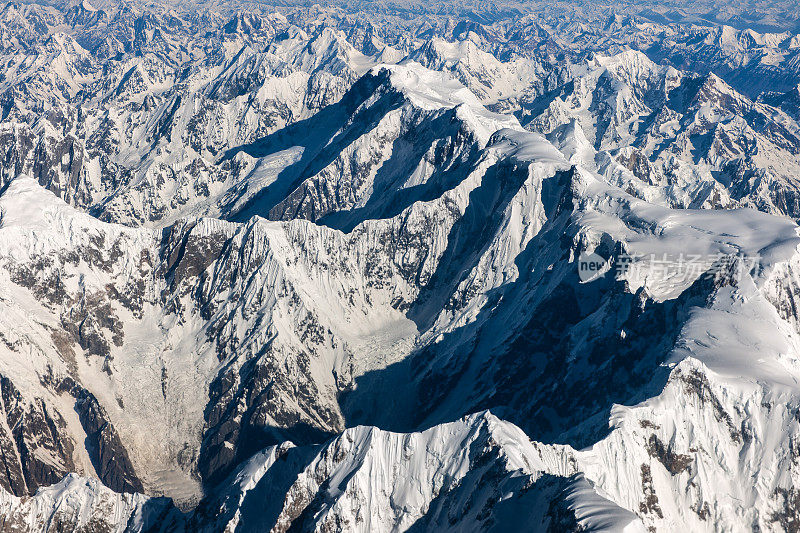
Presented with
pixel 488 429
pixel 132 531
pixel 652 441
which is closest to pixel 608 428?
pixel 652 441

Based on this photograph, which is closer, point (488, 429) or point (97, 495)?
point (488, 429)

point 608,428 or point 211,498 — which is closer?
point 608,428

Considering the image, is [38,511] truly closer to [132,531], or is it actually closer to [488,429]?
[132,531]

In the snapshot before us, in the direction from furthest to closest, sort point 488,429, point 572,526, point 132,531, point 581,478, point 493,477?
point 132,531 → point 488,429 → point 493,477 → point 581,478 → point 572,526

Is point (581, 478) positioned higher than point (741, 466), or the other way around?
point (581, 478)

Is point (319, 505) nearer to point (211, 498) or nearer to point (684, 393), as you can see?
point (211, 498)

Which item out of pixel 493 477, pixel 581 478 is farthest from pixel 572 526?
pixel 493 477

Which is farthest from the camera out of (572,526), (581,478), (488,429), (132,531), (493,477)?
(132,531)

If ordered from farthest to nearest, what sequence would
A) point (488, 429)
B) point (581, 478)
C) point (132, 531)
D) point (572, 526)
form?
point (132, 531) → point (488, 429) → point (581, 478) → point (572, 526)

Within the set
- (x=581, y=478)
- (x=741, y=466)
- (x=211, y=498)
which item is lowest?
(x=741, y=466)
